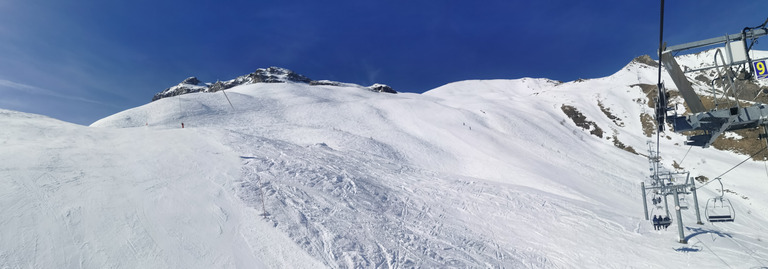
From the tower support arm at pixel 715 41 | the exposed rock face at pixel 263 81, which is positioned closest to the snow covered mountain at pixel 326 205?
the tower support arm at pixel 715 41

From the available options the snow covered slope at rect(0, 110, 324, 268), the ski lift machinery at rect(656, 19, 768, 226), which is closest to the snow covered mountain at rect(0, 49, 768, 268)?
the snow covered slope at rect(0, 110, 324, 268)

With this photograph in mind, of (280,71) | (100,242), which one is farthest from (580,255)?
(280,71)

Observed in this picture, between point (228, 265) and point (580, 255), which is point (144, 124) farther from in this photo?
point (580, 255)

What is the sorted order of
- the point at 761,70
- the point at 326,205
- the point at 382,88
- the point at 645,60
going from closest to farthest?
the point at 761,70 → the point at 326,205 → the point at 645,60 → the point at 382,88

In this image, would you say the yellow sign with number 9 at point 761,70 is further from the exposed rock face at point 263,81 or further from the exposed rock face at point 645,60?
the exposed rock face at point 263,81

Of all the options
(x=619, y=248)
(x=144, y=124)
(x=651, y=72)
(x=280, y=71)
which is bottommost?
(x=619, y=248)

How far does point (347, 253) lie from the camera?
36.5 ft

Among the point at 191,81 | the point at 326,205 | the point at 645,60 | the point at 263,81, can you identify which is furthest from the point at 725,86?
the point at 191,81

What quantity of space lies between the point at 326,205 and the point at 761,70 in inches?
535

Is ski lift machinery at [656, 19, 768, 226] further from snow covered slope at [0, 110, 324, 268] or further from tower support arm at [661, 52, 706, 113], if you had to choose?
snow covered slope at [0, 110, 324, 268]

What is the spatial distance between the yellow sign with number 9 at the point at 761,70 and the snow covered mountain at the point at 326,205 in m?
8.19

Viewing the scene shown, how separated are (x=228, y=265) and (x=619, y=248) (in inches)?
605

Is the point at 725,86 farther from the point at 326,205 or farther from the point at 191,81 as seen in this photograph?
the point at 191,81

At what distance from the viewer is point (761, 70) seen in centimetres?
722
